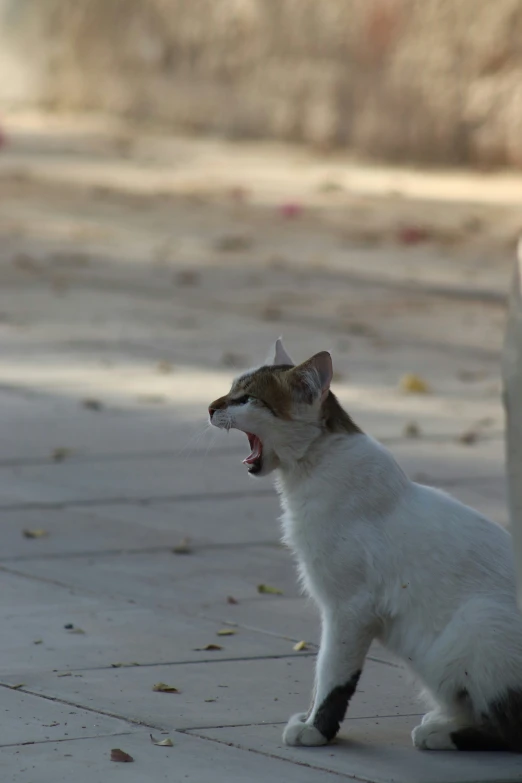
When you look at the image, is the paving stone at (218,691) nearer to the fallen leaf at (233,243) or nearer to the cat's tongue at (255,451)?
the cat's tongue at (255,451)

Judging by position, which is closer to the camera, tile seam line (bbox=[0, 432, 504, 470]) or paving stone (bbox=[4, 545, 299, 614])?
paving stone (bbox=[4, 545, 299, 614])

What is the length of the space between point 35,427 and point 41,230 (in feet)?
32.0

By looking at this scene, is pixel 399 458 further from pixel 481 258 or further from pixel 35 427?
pixel 481 258

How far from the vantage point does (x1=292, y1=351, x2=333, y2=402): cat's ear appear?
463cm

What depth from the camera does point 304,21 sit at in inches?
974

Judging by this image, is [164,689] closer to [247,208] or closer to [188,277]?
[188,277]

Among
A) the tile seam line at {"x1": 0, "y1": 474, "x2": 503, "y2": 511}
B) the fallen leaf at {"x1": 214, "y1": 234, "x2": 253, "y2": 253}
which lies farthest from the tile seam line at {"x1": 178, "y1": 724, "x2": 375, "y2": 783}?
the fallen leaf at {"x1": 214, "y1": 234, "x2": 253, "y2": 253}

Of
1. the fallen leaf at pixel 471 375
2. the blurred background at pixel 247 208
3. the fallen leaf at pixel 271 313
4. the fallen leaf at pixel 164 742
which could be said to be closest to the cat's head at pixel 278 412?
the fallen leaf at pixel 164 742

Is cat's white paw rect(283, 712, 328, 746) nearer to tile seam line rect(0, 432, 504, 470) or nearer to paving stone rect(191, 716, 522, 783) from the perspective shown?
paving stone rect(191, 716, 522, 783)

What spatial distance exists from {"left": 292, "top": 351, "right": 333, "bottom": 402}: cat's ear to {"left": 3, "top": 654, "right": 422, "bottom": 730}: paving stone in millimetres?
1006

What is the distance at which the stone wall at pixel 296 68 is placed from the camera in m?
22.9

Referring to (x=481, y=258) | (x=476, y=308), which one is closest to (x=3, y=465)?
(x=476, y=308)

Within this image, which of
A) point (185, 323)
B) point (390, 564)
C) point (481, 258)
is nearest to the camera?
point (390, 564)

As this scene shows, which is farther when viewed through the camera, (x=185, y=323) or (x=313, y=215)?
(x=313, y=215)
